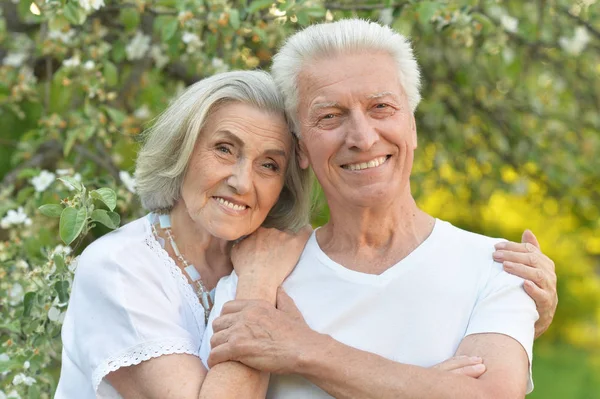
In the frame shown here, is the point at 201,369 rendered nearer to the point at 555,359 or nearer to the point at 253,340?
the point at 253,340


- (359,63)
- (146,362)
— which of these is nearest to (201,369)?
(146,362)

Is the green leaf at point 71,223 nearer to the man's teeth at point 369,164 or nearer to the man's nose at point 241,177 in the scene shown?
the man's nose at point 241,177

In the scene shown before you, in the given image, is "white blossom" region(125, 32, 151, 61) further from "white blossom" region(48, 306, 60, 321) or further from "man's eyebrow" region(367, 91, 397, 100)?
"man's eyebrow" region(367, 91, 397, 100)

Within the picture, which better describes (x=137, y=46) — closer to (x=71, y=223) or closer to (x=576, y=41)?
(x=71, y=223)

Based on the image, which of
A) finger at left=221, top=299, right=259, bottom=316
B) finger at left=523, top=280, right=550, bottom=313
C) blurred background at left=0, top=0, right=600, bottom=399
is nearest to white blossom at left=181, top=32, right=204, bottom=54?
blurred background at left=0, top=0, right=600, bottom=399

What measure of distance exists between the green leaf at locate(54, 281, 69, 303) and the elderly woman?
0.20m

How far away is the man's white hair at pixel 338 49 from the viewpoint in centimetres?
261

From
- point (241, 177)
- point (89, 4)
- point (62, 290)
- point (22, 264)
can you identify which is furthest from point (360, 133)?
point (22, 264)

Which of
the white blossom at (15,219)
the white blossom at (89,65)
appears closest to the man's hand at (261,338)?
the white blossom at (15,219)

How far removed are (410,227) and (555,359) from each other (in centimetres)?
530

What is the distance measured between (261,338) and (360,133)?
0.64m

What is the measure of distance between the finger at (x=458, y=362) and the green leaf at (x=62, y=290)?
1281mm

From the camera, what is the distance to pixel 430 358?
2465mm

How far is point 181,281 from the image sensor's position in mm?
2777
